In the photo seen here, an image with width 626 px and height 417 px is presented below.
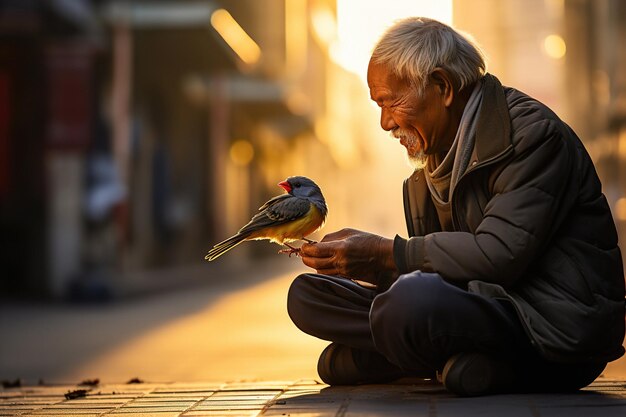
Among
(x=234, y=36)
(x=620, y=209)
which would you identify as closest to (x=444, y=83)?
(x=234, y=36)

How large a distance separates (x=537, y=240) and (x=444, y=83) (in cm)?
67

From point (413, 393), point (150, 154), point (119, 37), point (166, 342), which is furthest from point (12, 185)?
point (413, 393)

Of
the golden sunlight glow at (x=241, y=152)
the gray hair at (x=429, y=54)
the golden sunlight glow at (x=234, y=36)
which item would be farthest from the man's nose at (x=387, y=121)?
the golden sunlight glow at (x=241, y=152)

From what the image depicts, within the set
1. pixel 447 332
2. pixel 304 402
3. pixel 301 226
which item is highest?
pixel 301 226

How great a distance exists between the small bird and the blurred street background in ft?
1.56

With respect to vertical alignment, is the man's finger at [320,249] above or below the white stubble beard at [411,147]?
below

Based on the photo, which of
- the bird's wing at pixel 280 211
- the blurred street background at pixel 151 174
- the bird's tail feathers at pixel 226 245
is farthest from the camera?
the blurred street background at pixel 151 174

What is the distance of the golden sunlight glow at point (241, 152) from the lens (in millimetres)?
31797

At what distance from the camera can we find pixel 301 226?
429 centimetres

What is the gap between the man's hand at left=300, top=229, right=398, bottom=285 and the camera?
4.02m

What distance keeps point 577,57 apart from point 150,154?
30491 mm

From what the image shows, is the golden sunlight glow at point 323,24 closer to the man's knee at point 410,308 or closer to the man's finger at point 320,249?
the man's finger at point 320,249

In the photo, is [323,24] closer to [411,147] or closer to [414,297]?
[411,147]

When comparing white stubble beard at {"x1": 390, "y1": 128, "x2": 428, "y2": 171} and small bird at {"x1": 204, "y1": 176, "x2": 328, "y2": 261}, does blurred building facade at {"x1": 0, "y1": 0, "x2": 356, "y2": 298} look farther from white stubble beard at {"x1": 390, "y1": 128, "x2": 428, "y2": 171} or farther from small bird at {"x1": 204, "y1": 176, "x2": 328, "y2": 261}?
white stubble beard at {"x1": 390, "y1": 128, "x2": 428, "y2": 171}
